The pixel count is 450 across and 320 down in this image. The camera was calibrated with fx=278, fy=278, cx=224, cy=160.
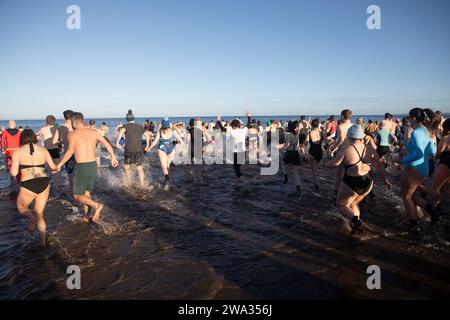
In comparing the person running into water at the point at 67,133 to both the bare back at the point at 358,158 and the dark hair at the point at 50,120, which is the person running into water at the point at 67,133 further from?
the bare back at the point at 358,158

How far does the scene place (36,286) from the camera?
367 cm

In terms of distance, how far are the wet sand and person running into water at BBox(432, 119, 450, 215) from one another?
72 centimetres

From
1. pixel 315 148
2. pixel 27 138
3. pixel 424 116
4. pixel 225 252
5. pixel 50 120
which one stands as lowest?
pixel 225 252

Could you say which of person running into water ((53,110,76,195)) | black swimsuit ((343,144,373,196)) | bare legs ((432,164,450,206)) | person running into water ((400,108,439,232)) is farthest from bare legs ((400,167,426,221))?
person running into water ((53,110,76,195))

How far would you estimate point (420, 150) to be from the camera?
4602 millimetres

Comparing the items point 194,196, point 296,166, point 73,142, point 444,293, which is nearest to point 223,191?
point 194,196

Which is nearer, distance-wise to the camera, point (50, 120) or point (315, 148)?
point (50, 120)

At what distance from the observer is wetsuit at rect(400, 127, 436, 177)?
15.2ft

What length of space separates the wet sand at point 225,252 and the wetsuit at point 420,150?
48.9 inches

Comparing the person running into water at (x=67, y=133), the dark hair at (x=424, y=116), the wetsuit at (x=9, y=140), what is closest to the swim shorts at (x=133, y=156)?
the person running into water at (x=67, y=133)

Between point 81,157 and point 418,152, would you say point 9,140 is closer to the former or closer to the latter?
point 81,157

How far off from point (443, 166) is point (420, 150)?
75 cm

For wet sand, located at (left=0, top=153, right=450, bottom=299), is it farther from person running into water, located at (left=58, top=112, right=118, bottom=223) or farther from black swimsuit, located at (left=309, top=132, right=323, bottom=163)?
black swimsuit, located at (left=309, top=132, right=323, bottom=163)

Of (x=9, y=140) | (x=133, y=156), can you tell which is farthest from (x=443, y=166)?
(x=9, y=140)
